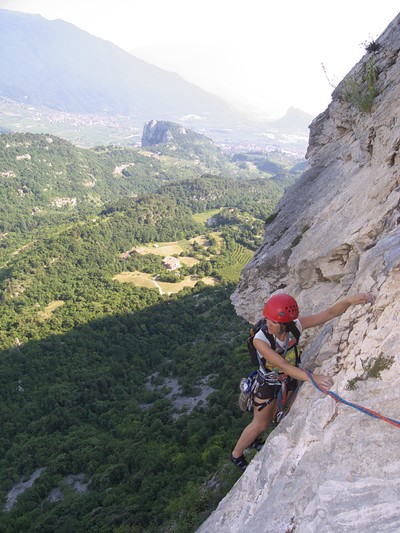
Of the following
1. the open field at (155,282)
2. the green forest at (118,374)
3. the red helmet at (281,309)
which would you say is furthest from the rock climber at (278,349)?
the open field at (155,282)

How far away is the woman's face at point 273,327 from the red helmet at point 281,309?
0.27 ft

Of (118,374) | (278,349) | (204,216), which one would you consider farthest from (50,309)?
(204,216)

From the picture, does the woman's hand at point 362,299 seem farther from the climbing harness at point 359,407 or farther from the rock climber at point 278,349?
the climbing harness at point 359,407

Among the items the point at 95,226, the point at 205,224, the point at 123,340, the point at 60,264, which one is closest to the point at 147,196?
the point at 205,224

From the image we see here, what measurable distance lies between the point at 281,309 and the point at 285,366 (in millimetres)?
823

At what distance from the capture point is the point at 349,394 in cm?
539

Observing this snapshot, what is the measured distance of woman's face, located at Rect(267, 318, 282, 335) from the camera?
19.6 ft

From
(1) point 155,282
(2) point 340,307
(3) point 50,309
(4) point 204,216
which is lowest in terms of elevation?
(3) point 50,309

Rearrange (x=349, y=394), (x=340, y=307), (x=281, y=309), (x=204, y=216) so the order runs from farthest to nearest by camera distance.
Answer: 1. (x=204, y=216)
2. (x=340, y=307)
3. (x=281, y=309)
4. (x=349, y=394)

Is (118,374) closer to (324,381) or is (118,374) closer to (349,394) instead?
(324,381)

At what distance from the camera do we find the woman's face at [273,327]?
5973 mm

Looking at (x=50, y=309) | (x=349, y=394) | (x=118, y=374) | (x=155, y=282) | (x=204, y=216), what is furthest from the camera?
(x=204, y=216)

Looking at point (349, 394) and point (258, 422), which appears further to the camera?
point (258, 422)

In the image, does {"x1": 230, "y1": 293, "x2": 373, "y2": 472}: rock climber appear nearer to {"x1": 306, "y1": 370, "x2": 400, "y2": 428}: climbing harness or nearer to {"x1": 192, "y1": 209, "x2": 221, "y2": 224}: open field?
{"x1": 306, "y1": 370, "x2": 400, "y2": 428}: climbing harness
